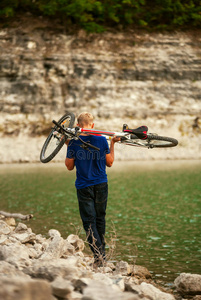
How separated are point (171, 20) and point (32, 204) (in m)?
41.0

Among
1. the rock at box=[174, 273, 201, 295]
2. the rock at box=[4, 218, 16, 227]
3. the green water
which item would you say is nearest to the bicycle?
the green water

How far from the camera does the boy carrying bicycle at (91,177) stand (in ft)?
22.1

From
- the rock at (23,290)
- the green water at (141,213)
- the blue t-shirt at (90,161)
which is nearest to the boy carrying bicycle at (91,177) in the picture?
the blue t-shirt at (90,161)

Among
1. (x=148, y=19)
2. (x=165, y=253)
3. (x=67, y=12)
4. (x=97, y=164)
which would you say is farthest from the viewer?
(x=148, y=19)

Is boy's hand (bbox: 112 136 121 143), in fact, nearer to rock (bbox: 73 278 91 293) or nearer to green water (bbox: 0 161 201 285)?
green water (bbox: 0 161 201 285)

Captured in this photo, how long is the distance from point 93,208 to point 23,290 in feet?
10.9

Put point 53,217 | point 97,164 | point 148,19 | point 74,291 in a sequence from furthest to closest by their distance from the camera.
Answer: point 148,19 < point 53,217 < point 97,164 < point 74,291

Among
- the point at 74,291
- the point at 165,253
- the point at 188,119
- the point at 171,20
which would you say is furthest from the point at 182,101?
the point at 74,291

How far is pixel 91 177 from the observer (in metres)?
6.73

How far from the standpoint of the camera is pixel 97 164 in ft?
22.1

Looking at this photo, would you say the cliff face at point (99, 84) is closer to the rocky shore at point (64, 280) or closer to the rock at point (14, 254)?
the rocky shore at point (64, 280)

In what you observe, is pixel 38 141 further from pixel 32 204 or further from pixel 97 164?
pixel 97 164

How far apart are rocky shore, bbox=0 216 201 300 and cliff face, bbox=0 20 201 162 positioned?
113 feet

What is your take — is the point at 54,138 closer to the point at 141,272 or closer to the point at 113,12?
the point at 141,272
